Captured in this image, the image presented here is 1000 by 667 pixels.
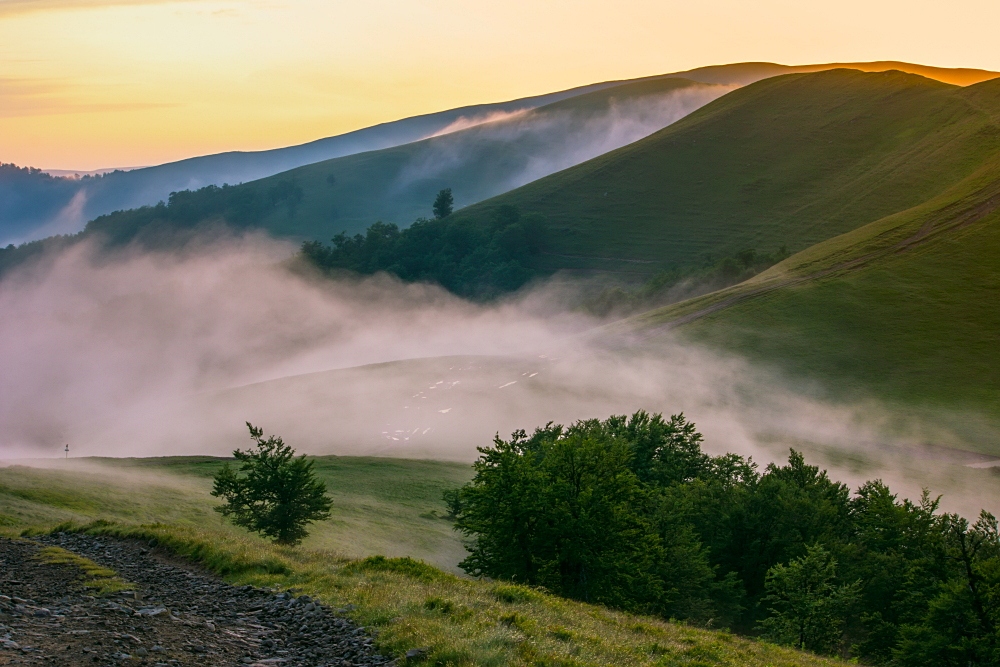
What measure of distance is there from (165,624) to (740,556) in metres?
41.1

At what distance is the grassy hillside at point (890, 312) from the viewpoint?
11131 cm

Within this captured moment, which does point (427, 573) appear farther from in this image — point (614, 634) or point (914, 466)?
point (914, 466)

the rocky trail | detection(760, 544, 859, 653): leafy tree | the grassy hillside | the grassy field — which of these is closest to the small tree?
the grassy field

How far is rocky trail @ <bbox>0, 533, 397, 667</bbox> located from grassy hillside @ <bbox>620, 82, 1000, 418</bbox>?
9817 centimetres

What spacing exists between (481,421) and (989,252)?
275ft

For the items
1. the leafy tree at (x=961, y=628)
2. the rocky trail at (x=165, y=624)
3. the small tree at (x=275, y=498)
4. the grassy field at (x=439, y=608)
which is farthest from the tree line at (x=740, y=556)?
the rocky trail at (x=165, y=624)

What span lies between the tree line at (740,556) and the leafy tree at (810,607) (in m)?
0.08

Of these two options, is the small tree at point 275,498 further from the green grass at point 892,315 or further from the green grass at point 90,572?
the green grass at point 892,315

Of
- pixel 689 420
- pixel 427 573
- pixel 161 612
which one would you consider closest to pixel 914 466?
pixel 689 420

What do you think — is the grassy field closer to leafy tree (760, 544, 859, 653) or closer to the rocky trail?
the rocky trail

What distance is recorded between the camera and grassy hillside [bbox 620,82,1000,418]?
365ft

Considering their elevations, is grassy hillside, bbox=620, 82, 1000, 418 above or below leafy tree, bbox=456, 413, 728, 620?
above

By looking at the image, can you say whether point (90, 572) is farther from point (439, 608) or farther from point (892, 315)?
point (892, 315)

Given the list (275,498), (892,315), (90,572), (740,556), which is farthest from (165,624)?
(892,315)
